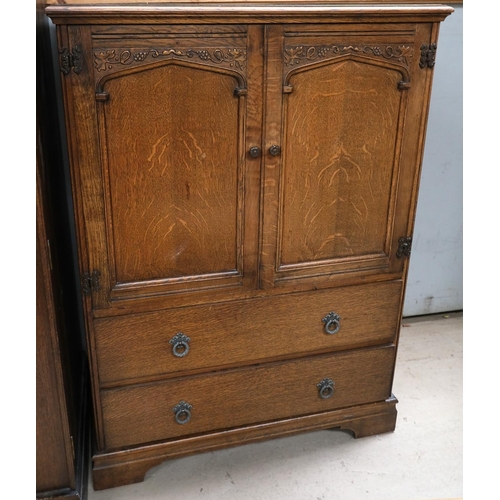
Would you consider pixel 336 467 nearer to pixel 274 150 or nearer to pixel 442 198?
pixel 274 150

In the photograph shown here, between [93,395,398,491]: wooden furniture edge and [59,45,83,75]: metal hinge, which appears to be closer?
[59,45,83,75]: metal hinge

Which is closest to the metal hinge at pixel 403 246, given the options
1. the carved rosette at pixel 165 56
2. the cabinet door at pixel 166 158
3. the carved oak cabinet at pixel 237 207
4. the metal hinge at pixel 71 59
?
the carved oak cabinet at pixel 237 207

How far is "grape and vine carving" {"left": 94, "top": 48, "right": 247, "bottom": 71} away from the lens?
1.46 m

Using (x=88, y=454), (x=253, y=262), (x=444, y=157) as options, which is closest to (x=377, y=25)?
(x=253, y=262)

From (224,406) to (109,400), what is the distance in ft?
1.21

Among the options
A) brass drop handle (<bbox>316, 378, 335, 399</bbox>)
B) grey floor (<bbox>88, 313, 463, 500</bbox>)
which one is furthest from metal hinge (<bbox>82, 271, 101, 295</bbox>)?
brass drop handle (<bbox>316, 378, 335, 399</bbox>)

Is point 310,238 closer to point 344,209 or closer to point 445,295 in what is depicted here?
point 344,209

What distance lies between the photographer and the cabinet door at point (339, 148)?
1.60 meters

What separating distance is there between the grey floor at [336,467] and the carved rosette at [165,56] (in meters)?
1.29

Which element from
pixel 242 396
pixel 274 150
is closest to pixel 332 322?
pixel 242 396

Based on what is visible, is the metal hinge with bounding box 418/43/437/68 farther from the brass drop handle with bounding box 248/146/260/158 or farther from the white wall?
the white wall

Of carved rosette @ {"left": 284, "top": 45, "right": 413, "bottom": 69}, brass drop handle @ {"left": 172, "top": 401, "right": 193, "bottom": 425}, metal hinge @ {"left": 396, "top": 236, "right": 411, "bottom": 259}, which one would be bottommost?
brass drop handle @ {"left": 172, "top": 401, "right": 193, "bottom": 425}

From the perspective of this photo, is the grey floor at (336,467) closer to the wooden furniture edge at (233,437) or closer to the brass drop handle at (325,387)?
the wooden furniture edge at (233,437)

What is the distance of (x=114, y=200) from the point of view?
1606 mm
